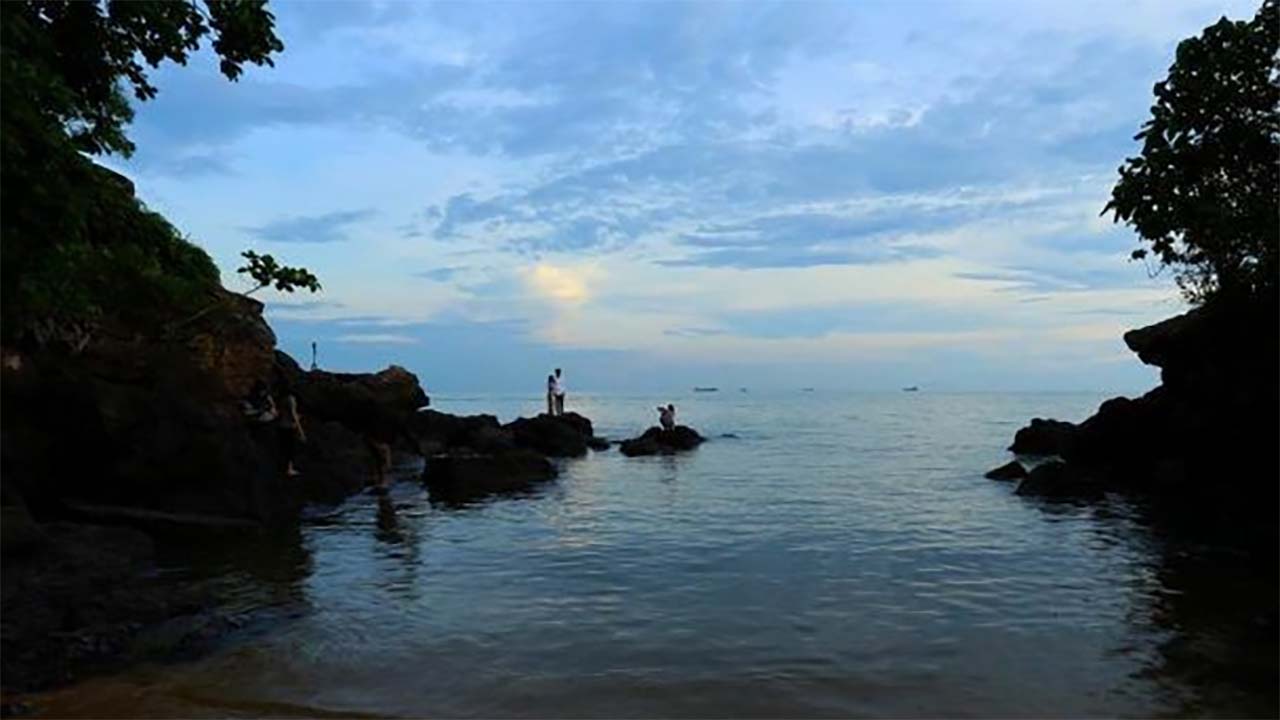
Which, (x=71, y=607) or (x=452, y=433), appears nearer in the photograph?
(x=71, y=607)

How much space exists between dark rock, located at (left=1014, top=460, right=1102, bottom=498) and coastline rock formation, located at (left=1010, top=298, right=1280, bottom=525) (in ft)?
0.09

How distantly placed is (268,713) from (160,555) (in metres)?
9.32

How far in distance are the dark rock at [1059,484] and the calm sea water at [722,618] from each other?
7.68ft

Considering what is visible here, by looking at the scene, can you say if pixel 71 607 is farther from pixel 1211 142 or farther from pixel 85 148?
pixel 1211 142

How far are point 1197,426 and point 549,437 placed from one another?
2734 cm

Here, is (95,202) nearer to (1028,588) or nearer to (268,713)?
(268,713)

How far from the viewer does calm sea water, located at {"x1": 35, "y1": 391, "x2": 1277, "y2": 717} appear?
9.16 meters

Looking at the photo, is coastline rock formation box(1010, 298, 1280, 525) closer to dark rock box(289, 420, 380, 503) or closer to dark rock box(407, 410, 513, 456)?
dark rock box(289, 420, 380, 503)

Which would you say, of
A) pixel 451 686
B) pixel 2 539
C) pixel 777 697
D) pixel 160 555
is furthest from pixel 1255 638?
pixel 160 555

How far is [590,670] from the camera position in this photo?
10.2 m

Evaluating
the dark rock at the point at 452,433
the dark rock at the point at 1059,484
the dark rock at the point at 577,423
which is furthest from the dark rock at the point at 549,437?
the dark rock at the point at 1059,484

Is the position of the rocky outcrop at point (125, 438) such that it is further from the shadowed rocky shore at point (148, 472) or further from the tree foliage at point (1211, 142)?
the tree foliage at point (1211, 142)

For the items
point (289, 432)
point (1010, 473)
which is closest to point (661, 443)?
point (1010, 473)

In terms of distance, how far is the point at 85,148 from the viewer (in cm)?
1013
